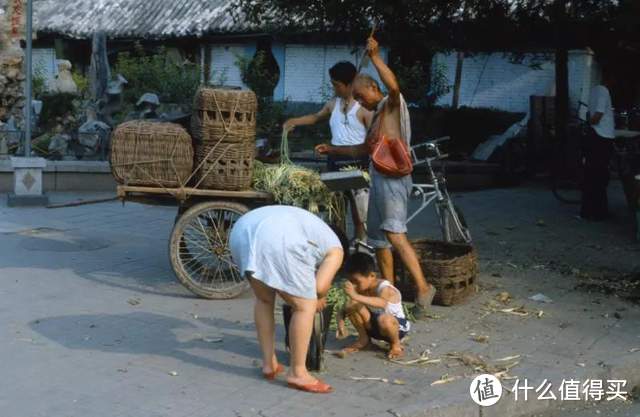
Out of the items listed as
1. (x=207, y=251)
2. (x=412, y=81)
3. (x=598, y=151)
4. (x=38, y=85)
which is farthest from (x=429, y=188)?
(x=38, y=85)

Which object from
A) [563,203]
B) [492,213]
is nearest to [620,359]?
[492,213]

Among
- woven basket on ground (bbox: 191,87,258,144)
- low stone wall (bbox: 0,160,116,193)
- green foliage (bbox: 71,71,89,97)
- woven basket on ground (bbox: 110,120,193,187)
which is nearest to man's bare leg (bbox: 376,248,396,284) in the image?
woven basket on ground (bbox: 191,87,258,144)

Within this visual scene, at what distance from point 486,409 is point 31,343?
10.0ft

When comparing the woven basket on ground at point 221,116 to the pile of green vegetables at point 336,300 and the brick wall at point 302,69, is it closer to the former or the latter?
the pile of green vegetables at point 336,300

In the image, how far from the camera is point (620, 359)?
6406 mm

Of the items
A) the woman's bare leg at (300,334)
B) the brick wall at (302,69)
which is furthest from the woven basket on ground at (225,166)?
the brick wall at (302,69)

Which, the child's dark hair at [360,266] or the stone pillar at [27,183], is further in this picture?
the stone pillar at [27,183]

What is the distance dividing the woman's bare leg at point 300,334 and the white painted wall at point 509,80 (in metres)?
13.2

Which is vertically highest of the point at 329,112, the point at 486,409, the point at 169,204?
the point at 329,112

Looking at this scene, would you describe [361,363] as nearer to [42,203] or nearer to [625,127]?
[42,203]

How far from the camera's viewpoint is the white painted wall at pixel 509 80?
58.9 feet

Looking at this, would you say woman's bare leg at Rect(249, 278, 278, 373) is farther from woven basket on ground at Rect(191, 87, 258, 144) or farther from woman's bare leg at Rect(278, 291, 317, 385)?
woven basket on ground at Rect(191, 87, 258, 144)

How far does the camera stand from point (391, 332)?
244 inches

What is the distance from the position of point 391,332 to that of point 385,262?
133cm
